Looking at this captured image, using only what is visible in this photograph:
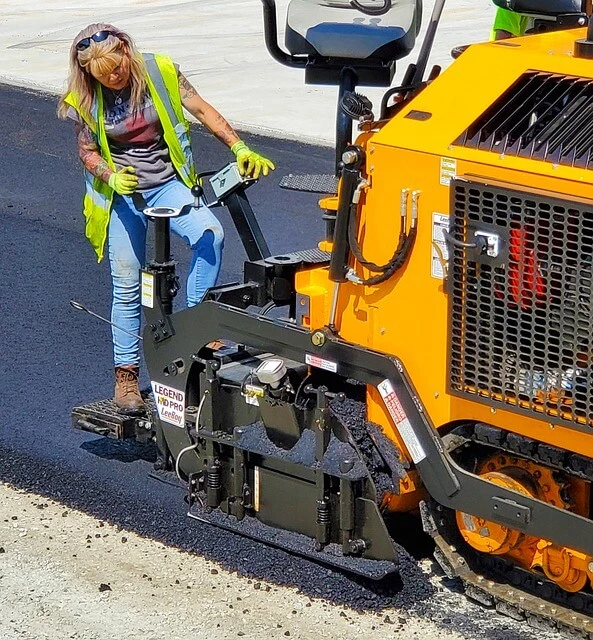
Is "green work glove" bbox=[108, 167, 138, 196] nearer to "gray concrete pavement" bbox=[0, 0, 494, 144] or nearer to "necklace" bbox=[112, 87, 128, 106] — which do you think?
"necklace" bbox=[112, 87, 128, 106]

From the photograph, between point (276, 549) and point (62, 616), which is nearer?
point (62, 616)

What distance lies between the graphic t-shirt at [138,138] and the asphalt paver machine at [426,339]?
76 centimetres

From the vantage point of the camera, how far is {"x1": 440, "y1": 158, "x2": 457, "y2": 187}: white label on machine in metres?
3.97

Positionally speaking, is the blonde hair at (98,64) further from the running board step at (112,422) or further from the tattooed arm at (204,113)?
the running board step at (112,422)

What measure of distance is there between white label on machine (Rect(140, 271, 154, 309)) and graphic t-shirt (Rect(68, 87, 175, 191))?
58cm

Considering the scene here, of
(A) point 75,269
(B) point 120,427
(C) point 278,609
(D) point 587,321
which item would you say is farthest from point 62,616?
(A) point 75,269

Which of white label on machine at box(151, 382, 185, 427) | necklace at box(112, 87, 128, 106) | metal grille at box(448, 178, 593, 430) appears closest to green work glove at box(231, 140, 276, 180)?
necklace at box(112, 87, 128, 106)

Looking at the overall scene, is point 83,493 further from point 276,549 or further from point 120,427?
point 276,549

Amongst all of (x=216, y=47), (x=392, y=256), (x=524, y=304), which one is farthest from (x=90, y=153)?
(x=216, y=47)

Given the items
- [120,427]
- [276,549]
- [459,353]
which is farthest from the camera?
[120,427]

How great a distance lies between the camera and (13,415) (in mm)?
6070

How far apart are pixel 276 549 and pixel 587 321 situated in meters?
1.63

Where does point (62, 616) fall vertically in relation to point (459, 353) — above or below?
below

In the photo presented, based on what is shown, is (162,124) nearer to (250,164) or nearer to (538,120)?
(250,164)
